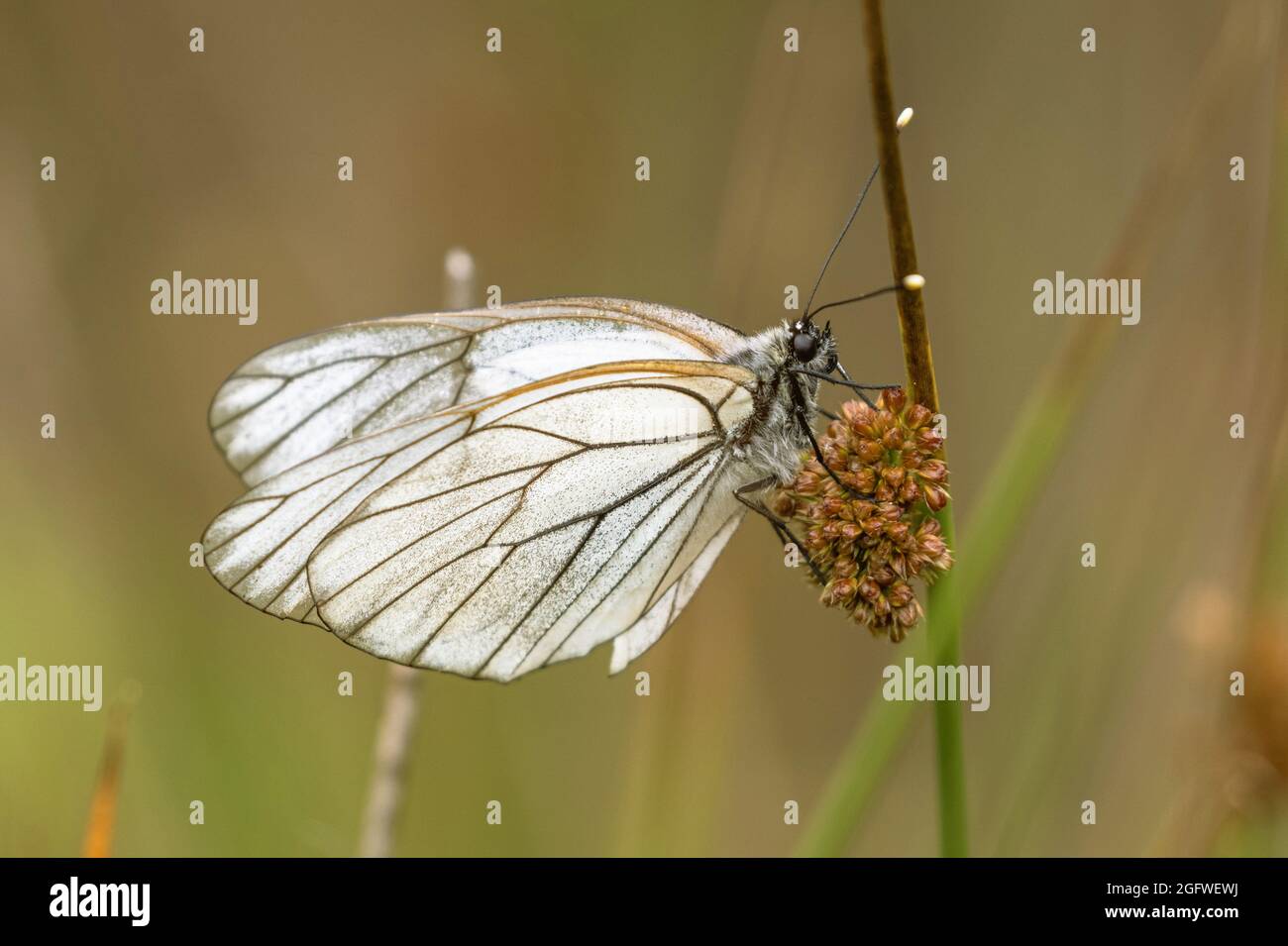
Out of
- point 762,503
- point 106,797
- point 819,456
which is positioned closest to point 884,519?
point 819,456

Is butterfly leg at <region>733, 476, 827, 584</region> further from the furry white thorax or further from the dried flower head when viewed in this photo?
the dried flower head

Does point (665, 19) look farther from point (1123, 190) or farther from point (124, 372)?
point (124, 372)

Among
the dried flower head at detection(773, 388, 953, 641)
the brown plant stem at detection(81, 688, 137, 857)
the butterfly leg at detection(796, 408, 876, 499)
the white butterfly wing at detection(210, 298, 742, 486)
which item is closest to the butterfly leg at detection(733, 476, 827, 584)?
the butterfly leg at detection(796, 408, 876, 499)

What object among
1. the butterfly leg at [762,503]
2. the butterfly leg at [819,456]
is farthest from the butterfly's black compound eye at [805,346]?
the butterfly leg at [762,503]

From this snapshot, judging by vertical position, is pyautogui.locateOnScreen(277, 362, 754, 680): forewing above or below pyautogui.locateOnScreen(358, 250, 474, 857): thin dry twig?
above

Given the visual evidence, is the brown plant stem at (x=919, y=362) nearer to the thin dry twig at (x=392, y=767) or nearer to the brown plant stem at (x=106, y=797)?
the thin dry twig at (x=392, y=767)
